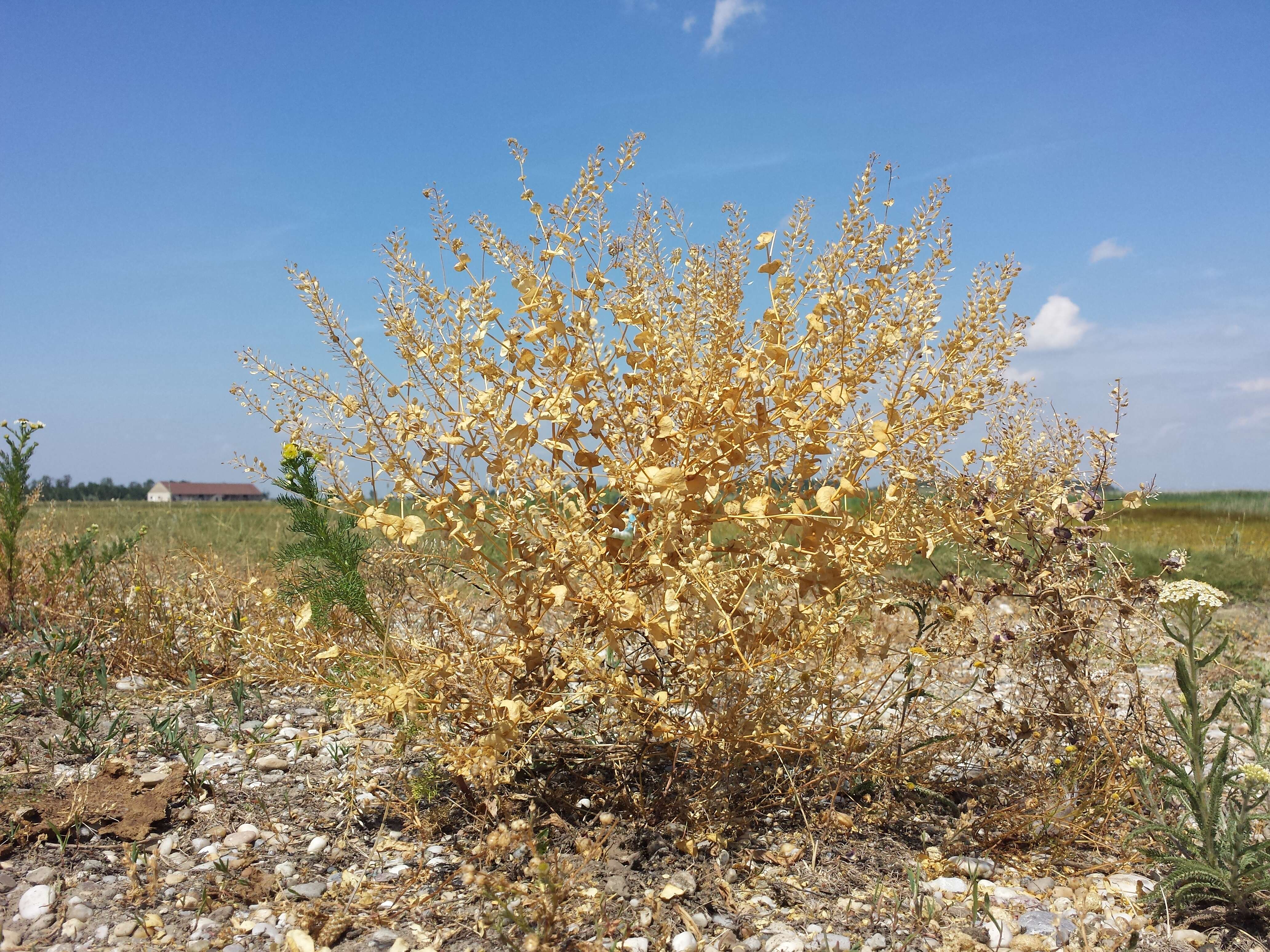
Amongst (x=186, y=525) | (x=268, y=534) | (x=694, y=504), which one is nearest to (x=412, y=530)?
(x=694, y=504)

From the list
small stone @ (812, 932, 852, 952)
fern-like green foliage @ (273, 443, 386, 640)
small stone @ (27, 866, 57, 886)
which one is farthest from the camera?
fern-like green foliage @ (273, 443, 386, 640)

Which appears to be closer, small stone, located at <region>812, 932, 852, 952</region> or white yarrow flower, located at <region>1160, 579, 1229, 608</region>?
small stone, located at <region>812, 932, 852, 952</region>

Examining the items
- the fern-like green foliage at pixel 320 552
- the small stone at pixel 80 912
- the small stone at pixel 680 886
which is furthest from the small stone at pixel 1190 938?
the small stone at pixel 80 912

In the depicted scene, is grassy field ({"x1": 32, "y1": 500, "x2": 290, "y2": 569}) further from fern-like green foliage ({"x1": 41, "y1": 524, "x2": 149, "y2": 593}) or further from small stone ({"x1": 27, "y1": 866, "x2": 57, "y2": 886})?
small stone ({"x1": 27, "y1": 866, "x2": 57, "y2": 886})

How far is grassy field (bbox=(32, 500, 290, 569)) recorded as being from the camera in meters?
6.72

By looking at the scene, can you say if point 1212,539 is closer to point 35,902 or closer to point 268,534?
point 268,534

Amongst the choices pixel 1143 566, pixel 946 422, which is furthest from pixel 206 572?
pixel 1143 566

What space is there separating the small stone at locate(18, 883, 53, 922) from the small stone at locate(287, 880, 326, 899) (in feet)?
2.14

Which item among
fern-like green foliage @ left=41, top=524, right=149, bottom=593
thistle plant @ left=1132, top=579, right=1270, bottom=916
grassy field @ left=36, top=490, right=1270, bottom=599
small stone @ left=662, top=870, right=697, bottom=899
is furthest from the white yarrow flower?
fern-like green foliage @ left=41, top=524, right=149, bottom=593

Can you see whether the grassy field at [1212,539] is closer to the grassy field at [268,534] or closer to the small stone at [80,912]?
the grassy field at [268,534]

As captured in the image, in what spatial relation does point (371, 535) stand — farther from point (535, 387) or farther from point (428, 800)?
point (535, 387)

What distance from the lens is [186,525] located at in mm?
9156

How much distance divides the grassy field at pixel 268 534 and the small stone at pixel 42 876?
6.48 feet

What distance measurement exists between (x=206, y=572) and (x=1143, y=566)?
24.9 ft
